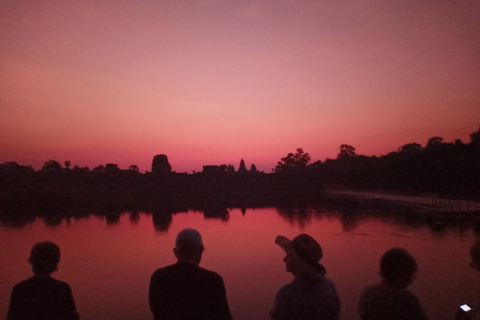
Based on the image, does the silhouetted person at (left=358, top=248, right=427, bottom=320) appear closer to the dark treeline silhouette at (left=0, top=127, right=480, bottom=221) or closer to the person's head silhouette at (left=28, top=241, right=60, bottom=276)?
the person's head silhouette at (left=28, top=241, right=60, bottom=276)

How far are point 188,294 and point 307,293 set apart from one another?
0.87 m

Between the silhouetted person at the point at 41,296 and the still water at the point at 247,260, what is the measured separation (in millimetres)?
7384

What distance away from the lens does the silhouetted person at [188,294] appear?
291 cm

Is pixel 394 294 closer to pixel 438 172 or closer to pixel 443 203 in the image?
pixel 443 203

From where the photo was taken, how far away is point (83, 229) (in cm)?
3114

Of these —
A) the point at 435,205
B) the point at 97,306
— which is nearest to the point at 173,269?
the point at 97,306

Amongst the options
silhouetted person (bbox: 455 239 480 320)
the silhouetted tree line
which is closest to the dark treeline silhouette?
the silhouetted tree line

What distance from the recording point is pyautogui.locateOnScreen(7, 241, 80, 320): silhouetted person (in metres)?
3.02

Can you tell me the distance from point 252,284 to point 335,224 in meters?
17.2

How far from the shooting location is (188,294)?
2.91 meters

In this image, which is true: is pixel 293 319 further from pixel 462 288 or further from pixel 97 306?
pixel 462 288

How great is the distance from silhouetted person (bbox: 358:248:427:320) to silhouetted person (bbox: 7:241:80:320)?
7.55 feet

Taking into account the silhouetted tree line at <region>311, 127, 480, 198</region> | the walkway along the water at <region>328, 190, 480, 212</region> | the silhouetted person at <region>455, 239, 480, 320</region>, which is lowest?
the walkway along the water at <region>328, 190, 480, 212</region>

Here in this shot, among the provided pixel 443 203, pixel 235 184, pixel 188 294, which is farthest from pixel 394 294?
pixel 235 184
